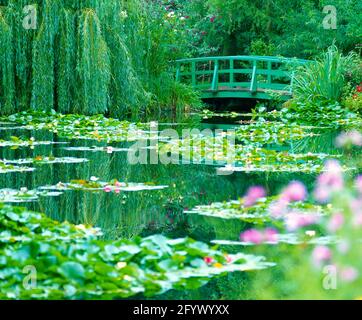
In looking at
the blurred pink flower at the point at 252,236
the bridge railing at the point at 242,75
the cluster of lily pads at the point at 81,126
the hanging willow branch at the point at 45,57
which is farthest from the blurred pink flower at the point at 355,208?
the bridge railing at the point at 242,75

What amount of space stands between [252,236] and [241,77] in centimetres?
2142

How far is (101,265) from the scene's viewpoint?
15.8ft

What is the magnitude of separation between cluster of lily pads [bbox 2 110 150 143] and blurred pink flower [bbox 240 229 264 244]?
7.44 metres

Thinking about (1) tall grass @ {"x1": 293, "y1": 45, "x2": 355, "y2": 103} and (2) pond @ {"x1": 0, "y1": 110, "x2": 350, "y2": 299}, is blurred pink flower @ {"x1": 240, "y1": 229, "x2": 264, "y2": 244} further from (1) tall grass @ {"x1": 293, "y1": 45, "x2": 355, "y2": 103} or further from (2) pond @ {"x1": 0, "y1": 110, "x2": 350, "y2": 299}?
(1) tall grass @ {"x1": 293, "y1": 45, "x2": 355, "y2": 103}

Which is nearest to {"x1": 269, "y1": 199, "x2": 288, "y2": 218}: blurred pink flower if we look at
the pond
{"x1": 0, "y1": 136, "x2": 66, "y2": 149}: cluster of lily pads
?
the pond

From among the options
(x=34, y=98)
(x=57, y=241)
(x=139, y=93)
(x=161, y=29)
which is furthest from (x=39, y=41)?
(x=57, y=241)

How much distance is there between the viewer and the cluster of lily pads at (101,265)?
4.70m

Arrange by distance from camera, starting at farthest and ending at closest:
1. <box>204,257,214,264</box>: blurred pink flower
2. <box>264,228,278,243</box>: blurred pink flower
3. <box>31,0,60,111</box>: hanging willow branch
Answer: <box>31,0,60,111</box>: hanging willow branch → <box>264,228,278,243</box>: blurred pink flower → <box>204,257,214,264</box>: blurred pink flower

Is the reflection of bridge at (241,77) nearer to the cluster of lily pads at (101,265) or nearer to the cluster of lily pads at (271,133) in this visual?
the cluster of lily pads at (271,133)

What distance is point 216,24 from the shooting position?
1013 inches

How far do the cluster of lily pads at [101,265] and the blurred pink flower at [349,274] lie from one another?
132cm

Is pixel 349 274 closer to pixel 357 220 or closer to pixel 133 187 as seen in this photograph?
pixel 357 220

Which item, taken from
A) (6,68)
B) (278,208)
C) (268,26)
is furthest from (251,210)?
(268,26)

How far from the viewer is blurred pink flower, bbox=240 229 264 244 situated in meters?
5.58
